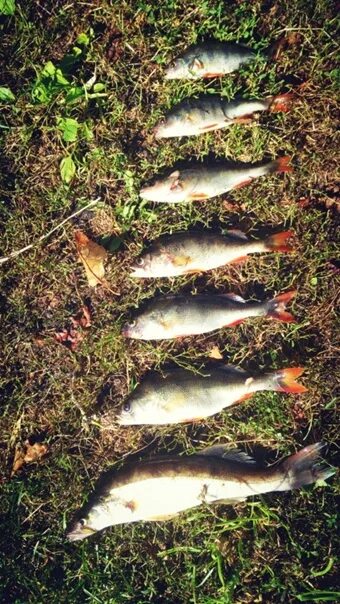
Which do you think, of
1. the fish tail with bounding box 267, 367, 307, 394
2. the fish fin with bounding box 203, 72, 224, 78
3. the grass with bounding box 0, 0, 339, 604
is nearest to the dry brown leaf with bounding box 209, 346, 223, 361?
the grass with bounding box 0, 0, 339, 604

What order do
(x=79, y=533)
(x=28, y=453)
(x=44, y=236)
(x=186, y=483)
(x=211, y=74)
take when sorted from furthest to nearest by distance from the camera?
1. (x=28, y=453)
2. (x=44, y=236)
3. (x=79, y=533)
4. (x=211, y=74)
5. (x=186, y=483)

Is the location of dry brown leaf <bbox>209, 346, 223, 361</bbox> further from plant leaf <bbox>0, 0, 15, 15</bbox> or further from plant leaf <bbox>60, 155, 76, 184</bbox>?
plant leaf <bbox>0, 0, 15, 15</bbox>

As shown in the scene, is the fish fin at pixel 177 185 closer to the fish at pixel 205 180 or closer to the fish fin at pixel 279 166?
the fish at pixel 205 180

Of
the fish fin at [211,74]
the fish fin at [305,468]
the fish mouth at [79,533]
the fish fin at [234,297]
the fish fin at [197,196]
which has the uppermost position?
the fish fin at [211,74]

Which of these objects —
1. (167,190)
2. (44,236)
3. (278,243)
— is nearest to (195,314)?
(278,243)

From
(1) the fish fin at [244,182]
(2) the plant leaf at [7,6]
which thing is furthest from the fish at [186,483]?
(2) the plant leaf at [7,6]

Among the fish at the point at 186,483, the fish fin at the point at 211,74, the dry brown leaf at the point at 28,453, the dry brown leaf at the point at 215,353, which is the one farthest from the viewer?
the dry brown leaf at the point at 28,453

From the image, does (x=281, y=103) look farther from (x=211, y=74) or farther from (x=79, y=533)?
(x=79, y=533)
